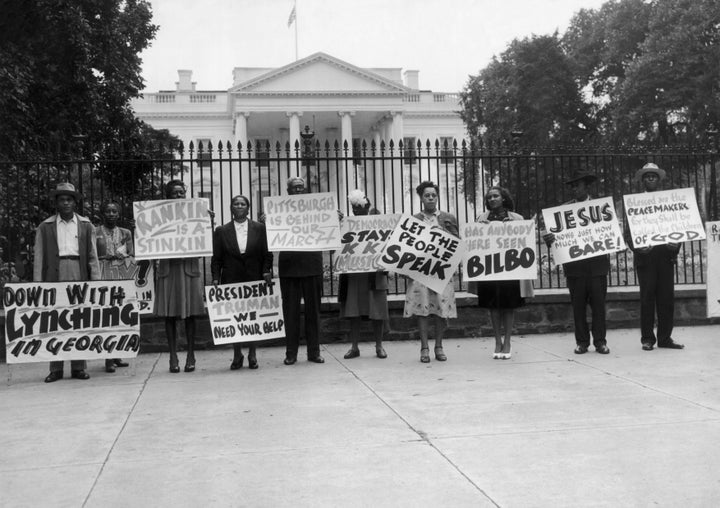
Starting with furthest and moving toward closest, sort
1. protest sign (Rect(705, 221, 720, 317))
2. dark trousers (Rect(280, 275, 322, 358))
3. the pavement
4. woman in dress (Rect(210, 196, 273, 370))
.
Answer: protest sign (Rect(705, 221, 720, 317))
dark trousers (Rect(280, 275, 322, 358))
woman in dress (Rect(210, 196, 273, 370))
the pavement

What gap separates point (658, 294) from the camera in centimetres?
839

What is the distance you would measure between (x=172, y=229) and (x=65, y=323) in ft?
4.72

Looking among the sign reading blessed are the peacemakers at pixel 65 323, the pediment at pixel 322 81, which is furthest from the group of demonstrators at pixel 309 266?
the pediment at pixel 322 81

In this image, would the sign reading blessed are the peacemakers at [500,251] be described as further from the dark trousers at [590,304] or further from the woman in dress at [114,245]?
the woman in dress at [114,245]

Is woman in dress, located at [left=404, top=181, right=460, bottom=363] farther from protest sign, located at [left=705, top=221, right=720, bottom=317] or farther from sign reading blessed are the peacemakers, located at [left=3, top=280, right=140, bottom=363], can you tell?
protest sign, located at [left=705, top=221, right=720, bottom=317]

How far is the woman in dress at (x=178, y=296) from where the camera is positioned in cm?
778

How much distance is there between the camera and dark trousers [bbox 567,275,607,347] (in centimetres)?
827

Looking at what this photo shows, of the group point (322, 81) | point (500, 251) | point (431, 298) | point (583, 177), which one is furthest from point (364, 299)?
point (322, 81)

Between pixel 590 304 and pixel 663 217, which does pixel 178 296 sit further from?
pixel 663 217

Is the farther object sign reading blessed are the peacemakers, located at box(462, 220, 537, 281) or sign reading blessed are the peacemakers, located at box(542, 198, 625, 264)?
sign reading blessed are the peacemakers, located at box(542, 198, 625, 264)

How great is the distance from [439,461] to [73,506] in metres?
1.93

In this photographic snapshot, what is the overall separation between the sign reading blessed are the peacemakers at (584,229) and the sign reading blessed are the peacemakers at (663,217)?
202 millimetres

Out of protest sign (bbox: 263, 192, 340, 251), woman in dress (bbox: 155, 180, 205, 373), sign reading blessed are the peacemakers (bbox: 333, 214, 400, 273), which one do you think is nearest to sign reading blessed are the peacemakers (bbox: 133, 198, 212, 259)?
woman in dress (bbox: 155, 180, 205, 373)

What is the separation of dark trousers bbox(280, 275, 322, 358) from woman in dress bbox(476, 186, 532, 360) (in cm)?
183
